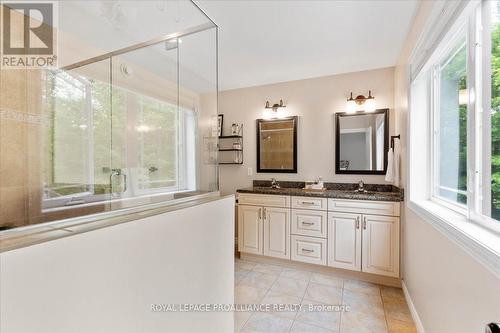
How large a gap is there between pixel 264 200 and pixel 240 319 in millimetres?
1401

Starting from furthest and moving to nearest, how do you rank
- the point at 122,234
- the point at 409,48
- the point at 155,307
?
the point at 409,48 → the point at 155,307 → the point at 122,234

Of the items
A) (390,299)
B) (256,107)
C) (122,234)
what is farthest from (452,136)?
(256,107)

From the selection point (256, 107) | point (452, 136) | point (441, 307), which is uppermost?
point (256, 107)

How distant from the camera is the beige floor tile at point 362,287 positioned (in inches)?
92.5

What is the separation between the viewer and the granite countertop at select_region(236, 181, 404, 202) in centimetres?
249

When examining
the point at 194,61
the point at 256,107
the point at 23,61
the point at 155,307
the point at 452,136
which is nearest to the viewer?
the point at 155,307

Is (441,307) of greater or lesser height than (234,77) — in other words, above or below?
below

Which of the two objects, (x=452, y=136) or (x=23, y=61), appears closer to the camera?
(x=23, y=61)

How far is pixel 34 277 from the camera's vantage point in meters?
0.58

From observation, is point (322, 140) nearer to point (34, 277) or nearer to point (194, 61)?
point (194, 61)

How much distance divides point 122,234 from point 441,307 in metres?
1.67

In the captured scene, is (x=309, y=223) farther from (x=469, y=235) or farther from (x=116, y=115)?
(x=116, y=115)

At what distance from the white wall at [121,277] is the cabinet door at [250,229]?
5.31 ft

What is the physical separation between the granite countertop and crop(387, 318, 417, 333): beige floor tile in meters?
1.08
